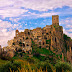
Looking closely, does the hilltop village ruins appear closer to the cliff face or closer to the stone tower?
the cliff face

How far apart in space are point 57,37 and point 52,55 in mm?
14231

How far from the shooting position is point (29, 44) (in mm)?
62938

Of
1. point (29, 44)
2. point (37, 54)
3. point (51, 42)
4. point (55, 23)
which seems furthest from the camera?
point (55, 23)

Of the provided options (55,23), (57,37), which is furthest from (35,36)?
(55,23)

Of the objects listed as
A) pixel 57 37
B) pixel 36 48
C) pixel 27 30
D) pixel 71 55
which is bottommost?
pixel 71 55

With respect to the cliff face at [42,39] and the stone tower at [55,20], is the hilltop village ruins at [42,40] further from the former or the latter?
the stone tower at [55,20]

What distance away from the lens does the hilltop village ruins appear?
62.8m

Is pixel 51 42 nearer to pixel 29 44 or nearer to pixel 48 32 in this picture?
pixel 48 32

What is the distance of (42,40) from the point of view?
6544 centimetres

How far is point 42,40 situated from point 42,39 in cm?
69

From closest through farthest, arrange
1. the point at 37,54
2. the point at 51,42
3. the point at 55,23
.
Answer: the point at 37,54 < the point at 51,42 < the point at 55,23

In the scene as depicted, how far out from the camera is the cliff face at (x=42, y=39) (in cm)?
6294

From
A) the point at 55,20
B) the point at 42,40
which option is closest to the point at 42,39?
the point at 42,40

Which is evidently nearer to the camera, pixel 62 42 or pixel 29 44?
pixel 29 44
